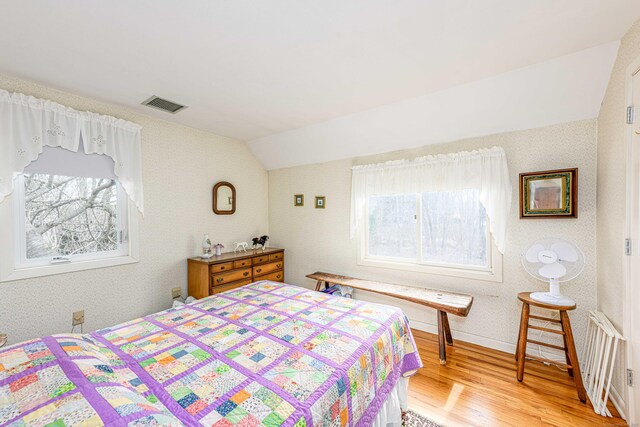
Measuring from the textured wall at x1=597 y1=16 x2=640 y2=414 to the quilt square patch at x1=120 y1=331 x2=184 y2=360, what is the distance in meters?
2.78

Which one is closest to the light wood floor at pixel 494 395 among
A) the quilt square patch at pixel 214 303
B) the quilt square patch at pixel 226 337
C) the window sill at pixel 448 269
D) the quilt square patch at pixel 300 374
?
the window sill at pixel 448 269

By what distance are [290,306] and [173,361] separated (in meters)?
0.88

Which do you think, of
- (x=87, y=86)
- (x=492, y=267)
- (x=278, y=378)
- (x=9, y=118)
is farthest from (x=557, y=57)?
(x=9, y=118)

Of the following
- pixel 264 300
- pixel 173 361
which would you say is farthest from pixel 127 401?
pixel 264 300

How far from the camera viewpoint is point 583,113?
2.22 metres

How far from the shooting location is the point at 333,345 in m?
1.42

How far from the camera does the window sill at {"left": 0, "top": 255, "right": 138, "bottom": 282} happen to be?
85.0 inches

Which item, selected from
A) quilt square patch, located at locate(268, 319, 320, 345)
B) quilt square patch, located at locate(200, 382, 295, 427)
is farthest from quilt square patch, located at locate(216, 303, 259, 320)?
quilt square patch, located at locate(200, 382, 295, 427)

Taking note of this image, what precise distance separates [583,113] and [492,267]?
1.52m

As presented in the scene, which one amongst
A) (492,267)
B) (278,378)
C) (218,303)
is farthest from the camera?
(492,267)

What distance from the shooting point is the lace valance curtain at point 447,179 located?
2.58m

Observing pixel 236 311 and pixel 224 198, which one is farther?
pixel 224 198

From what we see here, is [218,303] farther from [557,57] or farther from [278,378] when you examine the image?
[557,57]

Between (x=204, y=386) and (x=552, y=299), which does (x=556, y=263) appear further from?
(x=204, y=386)
